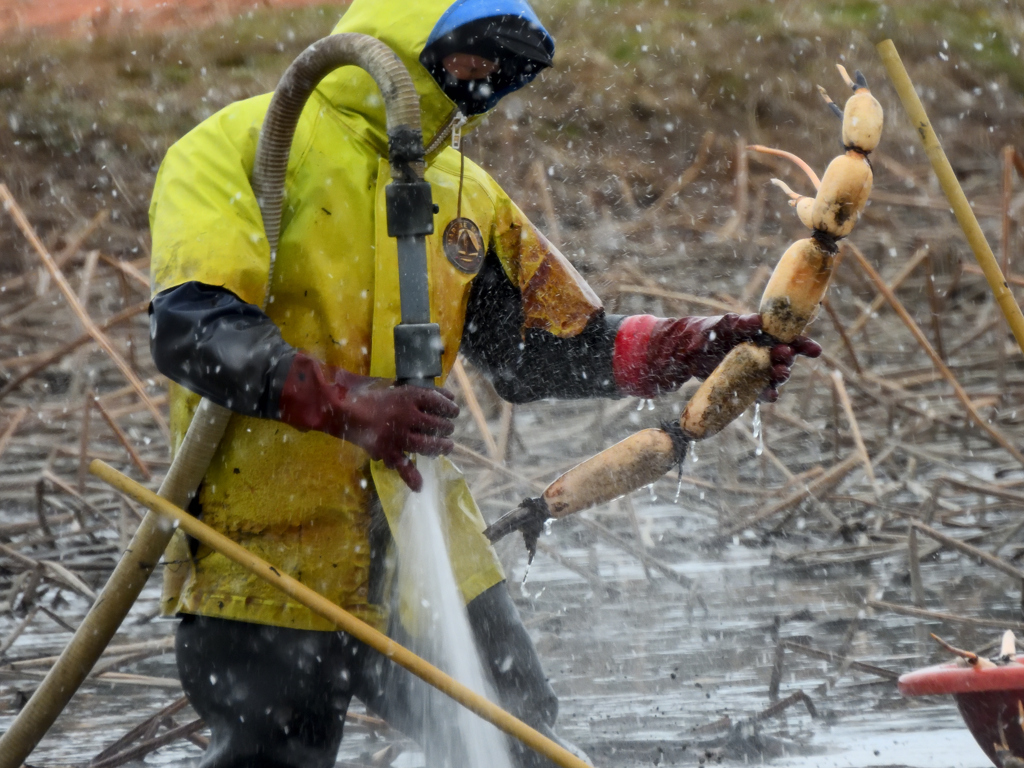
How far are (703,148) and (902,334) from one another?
282 centimetres

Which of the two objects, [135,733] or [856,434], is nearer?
[135,733]

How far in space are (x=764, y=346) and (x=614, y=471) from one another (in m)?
0.40

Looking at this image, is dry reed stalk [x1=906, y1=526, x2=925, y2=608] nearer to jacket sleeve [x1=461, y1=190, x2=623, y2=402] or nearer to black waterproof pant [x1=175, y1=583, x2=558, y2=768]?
jacket sleeve [x1=461, y1=190, x2=623, y2=402]

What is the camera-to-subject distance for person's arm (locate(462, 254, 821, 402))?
2756 millimetres

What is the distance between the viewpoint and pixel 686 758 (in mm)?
3127

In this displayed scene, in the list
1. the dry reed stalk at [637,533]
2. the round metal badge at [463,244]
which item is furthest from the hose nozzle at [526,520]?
the dry reed stalk at [637,533]

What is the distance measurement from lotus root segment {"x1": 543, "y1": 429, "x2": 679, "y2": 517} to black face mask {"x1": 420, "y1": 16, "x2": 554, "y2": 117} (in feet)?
2.48

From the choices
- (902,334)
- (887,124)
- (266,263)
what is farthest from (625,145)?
(266,263)

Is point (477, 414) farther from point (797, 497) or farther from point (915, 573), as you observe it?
point (915, 573)

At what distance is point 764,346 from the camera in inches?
102

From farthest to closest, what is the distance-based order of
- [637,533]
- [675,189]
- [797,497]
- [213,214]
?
[675,189], [797,497], [637,533], [213,214]

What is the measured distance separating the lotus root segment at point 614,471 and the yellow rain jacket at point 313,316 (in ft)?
1.40

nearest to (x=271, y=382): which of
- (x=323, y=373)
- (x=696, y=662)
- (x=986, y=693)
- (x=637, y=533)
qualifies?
(x=323, y=373)

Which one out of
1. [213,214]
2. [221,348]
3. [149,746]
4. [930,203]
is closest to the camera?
[221,348]
